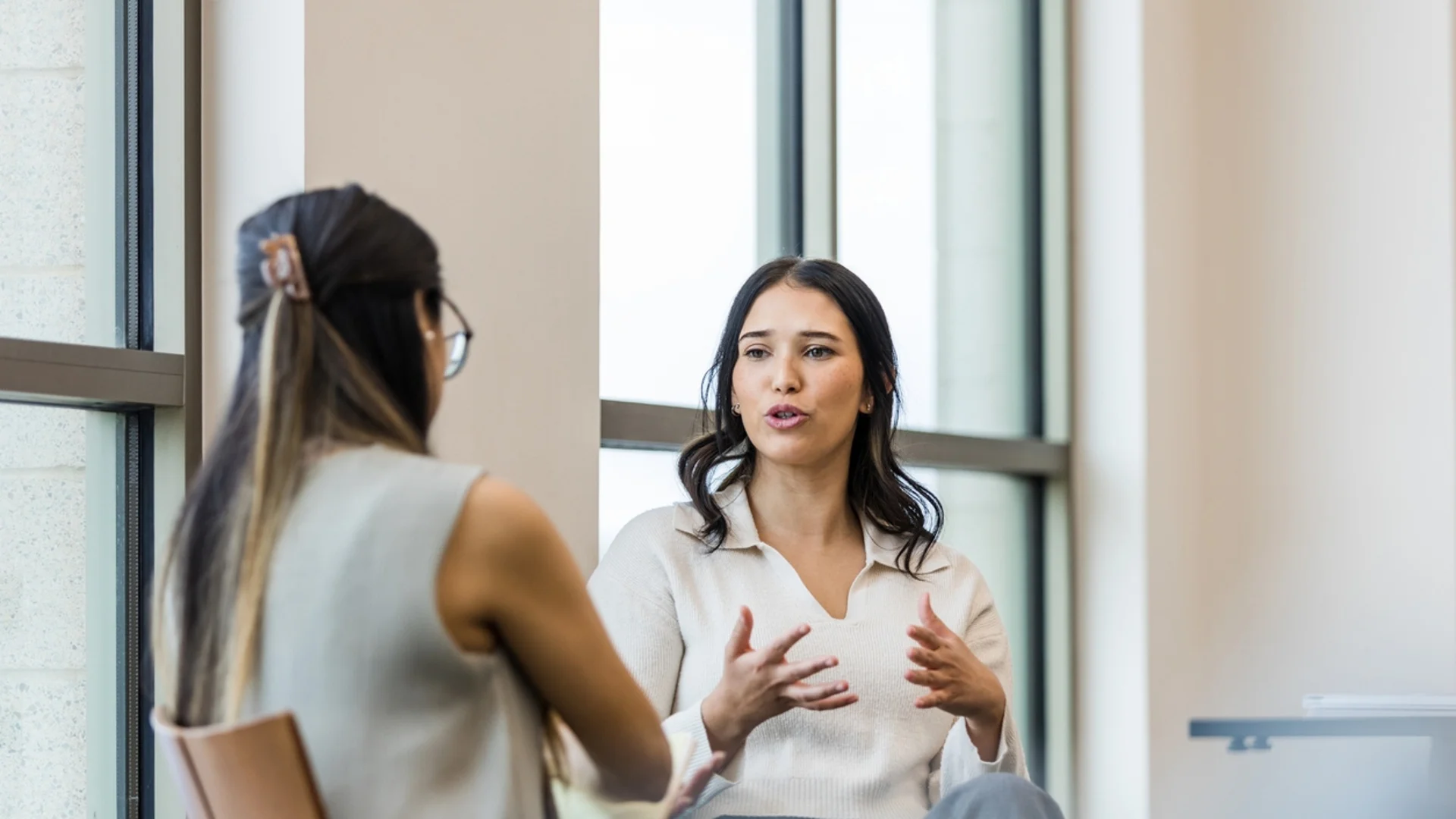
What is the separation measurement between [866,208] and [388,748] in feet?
7.21

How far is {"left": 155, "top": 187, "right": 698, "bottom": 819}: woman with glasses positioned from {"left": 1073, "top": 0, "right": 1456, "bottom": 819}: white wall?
2607mm

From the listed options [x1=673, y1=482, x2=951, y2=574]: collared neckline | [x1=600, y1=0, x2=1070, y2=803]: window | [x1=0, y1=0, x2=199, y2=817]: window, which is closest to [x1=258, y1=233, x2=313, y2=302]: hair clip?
[x1=0, y1=0, x2=199, y2=817]: window

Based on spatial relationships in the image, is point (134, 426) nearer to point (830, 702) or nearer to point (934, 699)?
point (830, 702)

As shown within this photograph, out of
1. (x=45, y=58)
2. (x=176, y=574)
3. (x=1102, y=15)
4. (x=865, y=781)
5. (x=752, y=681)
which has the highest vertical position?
(x=1102, y=15)

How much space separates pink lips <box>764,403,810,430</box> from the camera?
2.10 metres

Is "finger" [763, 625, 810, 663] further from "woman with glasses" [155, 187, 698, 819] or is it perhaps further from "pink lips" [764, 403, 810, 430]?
"woman with glasses" [155, 187, 698, 819]

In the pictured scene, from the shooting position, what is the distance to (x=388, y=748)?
1.08 metres

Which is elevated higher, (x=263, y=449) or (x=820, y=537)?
(x=263, y=449)

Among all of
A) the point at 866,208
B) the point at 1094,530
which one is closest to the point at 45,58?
the point at 866,208

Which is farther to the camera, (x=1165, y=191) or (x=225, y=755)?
(x=1165, y=191)

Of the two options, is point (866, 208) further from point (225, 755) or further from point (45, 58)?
point (225, 755)

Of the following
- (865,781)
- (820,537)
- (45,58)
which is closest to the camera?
(45,58)

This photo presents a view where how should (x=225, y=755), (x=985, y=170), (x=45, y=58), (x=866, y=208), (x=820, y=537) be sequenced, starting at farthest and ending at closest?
(x=985, y=170) < (x=866, y=208) < (x=820, y=537) < (x=45, y=58) < (x=225, y=755)

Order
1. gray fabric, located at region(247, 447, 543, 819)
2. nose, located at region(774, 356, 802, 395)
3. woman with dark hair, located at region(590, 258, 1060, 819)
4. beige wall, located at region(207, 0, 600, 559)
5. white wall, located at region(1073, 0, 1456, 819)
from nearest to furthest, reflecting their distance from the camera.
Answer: gray fabric, located at region(247, 447, 543, 819) < beige wall, located at region(207, 0, 600, 559) < woman with dark hair, located at region(590, 258, 1060, 819) < nose, located at region(774, 356, 802, 395) < white wall, located at region(1073, 0, 1456, 819)
